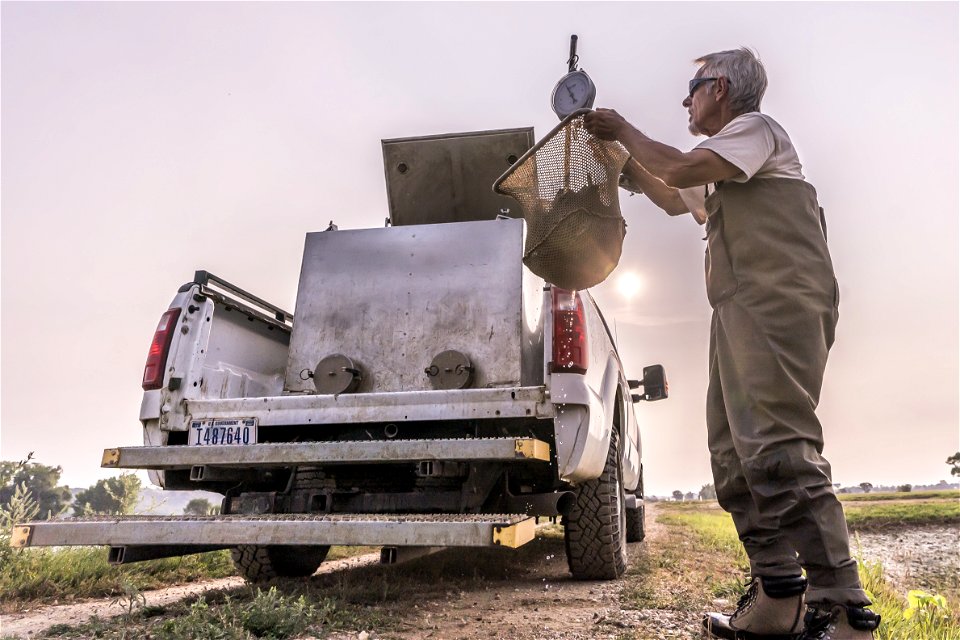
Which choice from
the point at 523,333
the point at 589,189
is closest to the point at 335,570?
the point at 523,333

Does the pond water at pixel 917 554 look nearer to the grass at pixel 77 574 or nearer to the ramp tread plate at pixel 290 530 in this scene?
the ramp tread plate at pixel 290 530

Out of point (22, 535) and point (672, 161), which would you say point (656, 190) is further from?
point (22, 535)

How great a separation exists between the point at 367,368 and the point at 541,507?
1446mm

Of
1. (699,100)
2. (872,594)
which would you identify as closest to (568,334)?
(699,100)

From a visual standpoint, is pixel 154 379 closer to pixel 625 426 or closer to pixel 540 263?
pixel 540 263

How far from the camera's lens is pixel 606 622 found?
2725mm

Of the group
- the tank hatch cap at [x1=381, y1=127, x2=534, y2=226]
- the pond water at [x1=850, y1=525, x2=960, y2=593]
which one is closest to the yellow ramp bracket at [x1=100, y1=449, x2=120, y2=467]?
the tank hatch cap at [x1=381, y1=127, x2=534, y2=226]

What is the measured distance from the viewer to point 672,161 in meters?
1.91

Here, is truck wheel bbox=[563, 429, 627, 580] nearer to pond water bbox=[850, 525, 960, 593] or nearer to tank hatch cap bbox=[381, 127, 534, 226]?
pond water bbox=[850, 525, 960, 593]

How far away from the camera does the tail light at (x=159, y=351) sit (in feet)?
11.9

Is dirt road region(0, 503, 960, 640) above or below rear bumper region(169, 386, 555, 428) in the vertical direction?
below

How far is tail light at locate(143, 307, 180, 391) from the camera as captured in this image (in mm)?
3641

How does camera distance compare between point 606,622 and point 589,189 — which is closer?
point 589,189

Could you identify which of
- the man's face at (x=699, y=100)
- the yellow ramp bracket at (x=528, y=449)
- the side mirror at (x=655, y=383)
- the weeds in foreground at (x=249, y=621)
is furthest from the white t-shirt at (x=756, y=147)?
the side mirror at (x=655, y=383)
